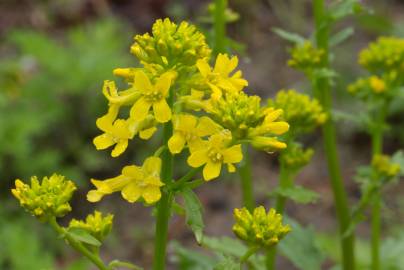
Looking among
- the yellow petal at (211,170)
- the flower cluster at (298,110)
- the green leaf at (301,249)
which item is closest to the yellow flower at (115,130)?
the yellow petal at (211,170)

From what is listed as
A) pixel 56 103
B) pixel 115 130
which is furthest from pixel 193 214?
pixel 56 103

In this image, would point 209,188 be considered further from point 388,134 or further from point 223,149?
point 223,149

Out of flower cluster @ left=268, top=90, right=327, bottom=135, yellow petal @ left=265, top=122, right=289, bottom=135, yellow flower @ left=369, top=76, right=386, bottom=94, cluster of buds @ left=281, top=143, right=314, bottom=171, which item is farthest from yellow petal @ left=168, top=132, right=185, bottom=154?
yellow flower @ left=369, top=76, right=386, bottom=94

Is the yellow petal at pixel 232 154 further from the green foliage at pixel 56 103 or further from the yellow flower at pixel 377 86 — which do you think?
the green foliage at pixel 56 103

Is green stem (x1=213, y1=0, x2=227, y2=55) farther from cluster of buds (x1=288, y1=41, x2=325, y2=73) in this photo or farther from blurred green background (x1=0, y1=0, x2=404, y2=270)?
blurred green background (x1=0, y1=0, x2=404, y2=270)

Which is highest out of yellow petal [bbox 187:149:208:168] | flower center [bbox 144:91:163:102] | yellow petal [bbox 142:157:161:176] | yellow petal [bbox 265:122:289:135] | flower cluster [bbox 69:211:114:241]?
flower center [bbox 144:91:163:102]

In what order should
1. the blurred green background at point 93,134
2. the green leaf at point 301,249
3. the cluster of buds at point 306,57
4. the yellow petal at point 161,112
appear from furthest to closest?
the blurred green background at point 93,134 < the green leaf at point 301,249 < the cluster of buds at point 306,57 < the yellow petal at point 161,112
